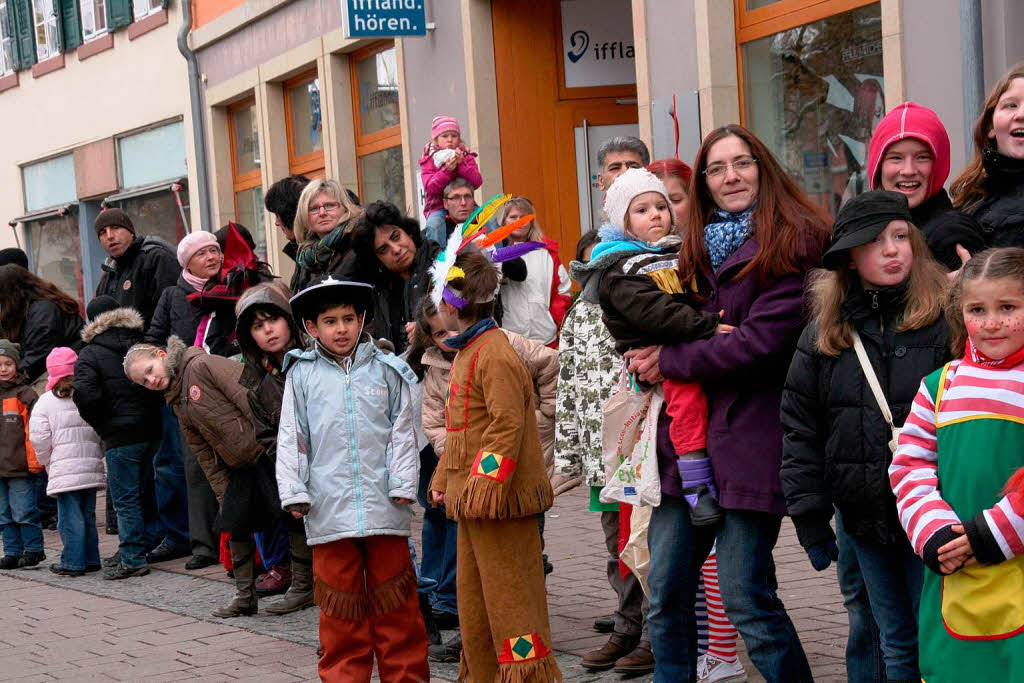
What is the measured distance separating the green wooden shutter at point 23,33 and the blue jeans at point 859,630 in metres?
21.9

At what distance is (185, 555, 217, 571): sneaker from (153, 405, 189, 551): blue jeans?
1.59 feet

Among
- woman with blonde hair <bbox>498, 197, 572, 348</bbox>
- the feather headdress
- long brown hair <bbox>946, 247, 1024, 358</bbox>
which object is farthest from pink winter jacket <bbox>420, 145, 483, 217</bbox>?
long brown hair <bbox>946, 247, 1024, 358</bbox>

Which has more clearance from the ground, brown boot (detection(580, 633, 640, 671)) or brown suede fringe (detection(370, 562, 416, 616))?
brown suede fringe (detection(370, 562, 416, 616))

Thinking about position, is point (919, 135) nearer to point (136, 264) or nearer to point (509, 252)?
point (509, 252)

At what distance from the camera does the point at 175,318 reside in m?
8.90

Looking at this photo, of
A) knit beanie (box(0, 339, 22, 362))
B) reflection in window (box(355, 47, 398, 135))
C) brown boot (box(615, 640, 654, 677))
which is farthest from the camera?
reflection in window (box(355, 47, 398, 135))

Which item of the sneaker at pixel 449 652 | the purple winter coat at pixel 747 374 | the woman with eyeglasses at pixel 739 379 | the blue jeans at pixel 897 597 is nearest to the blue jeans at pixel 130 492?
the sneaker at pixel 449 652

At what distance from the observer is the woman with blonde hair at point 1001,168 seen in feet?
14.1

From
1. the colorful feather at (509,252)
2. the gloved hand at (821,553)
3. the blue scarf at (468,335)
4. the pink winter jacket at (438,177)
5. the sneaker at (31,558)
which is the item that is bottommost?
the sneaker at (31,558)

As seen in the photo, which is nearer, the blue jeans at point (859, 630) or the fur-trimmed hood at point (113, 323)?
the blue jeans at point (859, 630)

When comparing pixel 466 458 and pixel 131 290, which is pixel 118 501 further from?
pixel 466 458

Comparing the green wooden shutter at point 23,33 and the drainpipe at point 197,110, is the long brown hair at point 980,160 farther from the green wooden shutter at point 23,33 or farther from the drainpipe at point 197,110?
the green wooden shutter at point 23,33

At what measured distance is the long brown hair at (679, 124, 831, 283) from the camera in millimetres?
4426

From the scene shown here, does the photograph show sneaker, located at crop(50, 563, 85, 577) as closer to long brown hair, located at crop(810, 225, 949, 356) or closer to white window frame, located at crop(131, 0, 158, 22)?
long brown hair, located at crop(810, 225, 949, 356)
